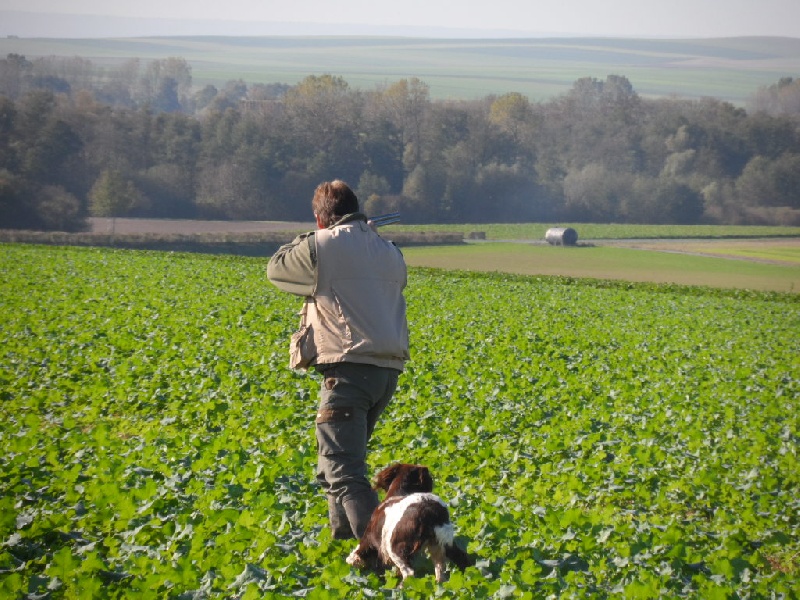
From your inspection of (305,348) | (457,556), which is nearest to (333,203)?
(305,348)

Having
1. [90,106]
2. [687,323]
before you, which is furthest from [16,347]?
[90,106]

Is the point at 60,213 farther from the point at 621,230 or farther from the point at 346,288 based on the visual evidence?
the point at 346,288

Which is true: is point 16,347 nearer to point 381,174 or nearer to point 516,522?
point 516,522

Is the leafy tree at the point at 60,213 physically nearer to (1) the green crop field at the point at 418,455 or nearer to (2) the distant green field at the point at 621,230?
(2) the distant green field at the point at 621,230

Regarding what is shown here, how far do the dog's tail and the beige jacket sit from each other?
1.16 meters

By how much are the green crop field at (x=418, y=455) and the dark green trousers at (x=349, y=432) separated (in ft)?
1.31

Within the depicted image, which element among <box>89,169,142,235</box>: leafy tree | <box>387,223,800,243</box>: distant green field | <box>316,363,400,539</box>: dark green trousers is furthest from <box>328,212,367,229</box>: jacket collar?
<box>89,169,142,235</box>: leafy tree

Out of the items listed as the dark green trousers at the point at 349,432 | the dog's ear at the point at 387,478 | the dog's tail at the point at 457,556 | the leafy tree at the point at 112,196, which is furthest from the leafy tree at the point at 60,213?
the dog's tail at the point at 457,556

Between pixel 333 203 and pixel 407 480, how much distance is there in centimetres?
177

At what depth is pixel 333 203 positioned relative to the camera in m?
6.09

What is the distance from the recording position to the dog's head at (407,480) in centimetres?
575

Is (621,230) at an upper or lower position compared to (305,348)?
lower

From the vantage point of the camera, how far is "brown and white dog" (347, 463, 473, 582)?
5.45m

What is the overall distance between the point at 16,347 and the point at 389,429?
746 centimetres
